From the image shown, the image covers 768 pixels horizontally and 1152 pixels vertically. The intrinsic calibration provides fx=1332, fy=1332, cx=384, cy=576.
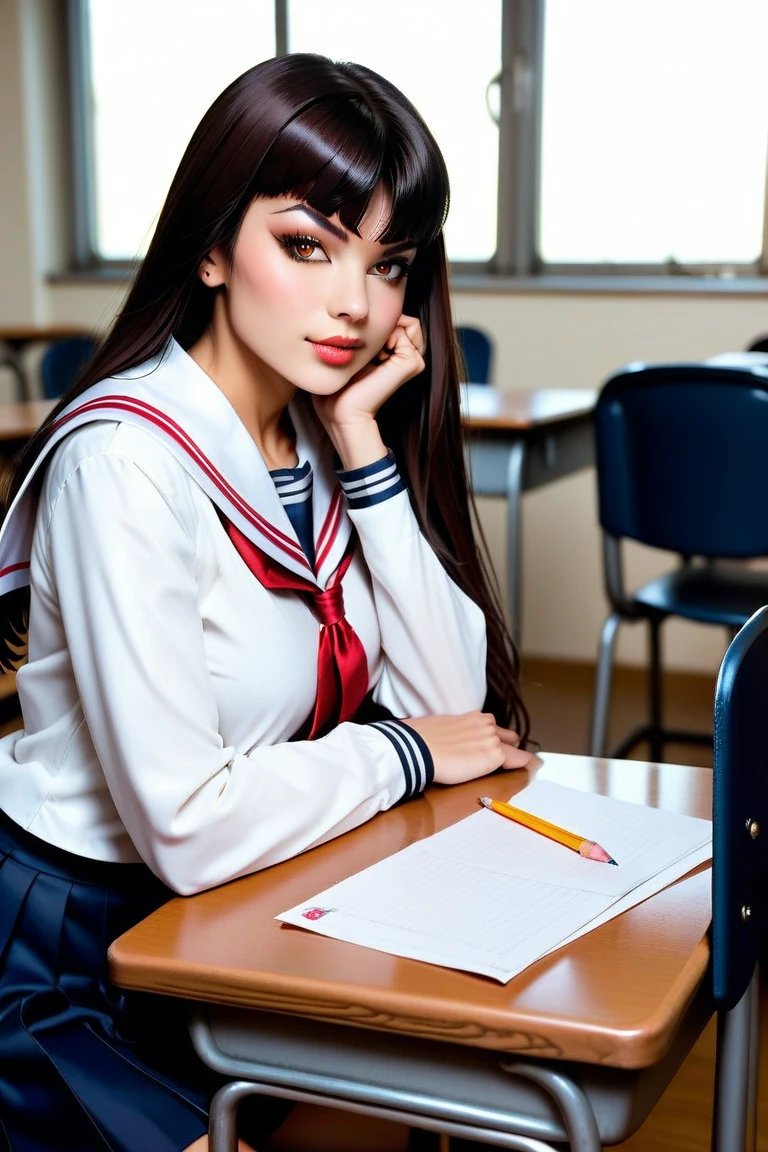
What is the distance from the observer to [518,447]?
2.98 meters

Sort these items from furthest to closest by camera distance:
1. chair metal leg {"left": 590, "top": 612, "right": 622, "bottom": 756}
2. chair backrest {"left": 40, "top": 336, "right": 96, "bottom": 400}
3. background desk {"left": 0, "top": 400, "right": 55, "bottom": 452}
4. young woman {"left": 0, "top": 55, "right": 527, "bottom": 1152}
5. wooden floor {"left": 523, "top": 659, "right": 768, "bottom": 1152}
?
chair backrest {"left": 40, "top": 336, "right": 96, "bottom": 400} < background desk {"left": 0, "top": 400, "right": 55, "bottom": 452} < chair metal leg {"left": 590, "top": 612, "right": 622, "bottom": 756} < wooden floor {"left": 523, "top": 659, "right": 768, "bottom": 1152} < young woman {"left": 0, "top": 55, "right": 527, "bottom": 1152}

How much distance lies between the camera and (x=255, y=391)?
1233 mm

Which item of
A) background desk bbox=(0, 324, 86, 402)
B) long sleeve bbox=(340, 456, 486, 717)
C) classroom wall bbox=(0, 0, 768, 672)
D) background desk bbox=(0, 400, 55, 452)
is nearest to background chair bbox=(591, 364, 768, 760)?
background desk bbox=(0, 400, 55, 452)

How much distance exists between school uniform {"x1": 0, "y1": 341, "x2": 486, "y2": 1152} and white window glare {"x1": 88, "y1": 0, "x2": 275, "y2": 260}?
12.2 feet

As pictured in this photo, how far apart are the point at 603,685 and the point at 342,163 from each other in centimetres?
178

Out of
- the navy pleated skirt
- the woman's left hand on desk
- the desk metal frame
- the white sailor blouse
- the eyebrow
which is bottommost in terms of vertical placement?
the navy pleated skirt

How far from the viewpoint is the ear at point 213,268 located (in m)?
1.14

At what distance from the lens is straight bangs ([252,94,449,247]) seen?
1073 millimetres

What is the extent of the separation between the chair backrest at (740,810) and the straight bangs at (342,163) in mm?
465

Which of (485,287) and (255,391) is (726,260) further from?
(255,391)

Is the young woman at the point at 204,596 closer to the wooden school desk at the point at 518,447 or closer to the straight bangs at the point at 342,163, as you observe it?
the straight bangs at the point at 342,163

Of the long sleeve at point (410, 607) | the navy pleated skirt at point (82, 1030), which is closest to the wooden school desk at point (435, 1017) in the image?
the navy pleated skirt at point (82, 1030)

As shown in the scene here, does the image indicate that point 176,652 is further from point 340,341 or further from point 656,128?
point 656,128

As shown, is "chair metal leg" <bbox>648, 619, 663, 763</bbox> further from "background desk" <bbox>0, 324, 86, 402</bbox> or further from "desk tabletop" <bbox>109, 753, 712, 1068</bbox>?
"background desk" <bbox>0, 324, 86, 402</bbox>
